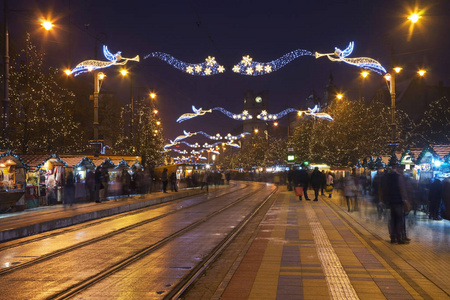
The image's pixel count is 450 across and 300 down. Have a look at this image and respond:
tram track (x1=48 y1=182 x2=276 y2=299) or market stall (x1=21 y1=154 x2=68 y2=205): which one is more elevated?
market stall (x1=21 y1=154 x2=68 y2=205)

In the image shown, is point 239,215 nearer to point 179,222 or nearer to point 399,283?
point 179,222

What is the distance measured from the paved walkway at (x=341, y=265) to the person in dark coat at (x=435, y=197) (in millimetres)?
2023

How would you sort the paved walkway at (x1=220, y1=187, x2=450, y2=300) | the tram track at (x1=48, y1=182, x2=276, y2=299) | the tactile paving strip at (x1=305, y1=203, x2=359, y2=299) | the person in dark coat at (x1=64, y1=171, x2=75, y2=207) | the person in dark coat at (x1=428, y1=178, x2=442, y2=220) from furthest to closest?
1. the person in dark coat at (x1=64, y1=171, x2=75, y2=207)
2. the person in dark coat at (x1=428, y1=178, x2=442, y2=220)
3. the tram track at (x1=48, y1=182, x2=276, y2=299)
4. the paved walkway at (x1=220, y1=187, x2=450, y2=300)
5. the tactile paving strip at (x1=305, y1=203, x2=359, y2=299)

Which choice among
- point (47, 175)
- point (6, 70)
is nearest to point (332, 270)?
point (6, 70)

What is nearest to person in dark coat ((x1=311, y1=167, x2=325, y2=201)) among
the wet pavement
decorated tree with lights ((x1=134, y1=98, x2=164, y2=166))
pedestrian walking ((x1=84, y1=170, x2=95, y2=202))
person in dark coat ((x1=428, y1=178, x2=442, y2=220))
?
person in dark coat ((x1=428, y1=178, x2=442, y2=220))

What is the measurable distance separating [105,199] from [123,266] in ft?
66.9

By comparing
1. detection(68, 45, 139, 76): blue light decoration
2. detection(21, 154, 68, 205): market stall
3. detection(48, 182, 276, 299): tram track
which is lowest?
detection(48, 182, 276, 299): tram track

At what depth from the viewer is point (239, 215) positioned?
2077cm

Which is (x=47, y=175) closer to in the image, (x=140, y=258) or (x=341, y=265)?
(x=140, y=258)

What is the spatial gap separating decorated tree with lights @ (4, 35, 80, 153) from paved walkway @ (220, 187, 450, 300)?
22181 mm

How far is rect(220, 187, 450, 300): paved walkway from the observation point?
24.5 feet

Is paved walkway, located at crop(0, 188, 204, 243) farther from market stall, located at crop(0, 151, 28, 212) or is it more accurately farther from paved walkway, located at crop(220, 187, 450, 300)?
paved walkway, located at crop(220, 187, 450, 300)

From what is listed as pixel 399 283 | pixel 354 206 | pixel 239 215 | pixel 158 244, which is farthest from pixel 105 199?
pixel 399 283

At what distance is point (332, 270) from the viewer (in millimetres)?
9031
